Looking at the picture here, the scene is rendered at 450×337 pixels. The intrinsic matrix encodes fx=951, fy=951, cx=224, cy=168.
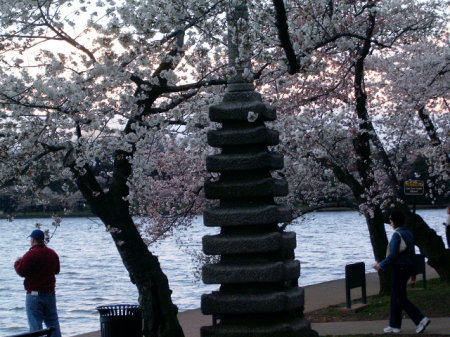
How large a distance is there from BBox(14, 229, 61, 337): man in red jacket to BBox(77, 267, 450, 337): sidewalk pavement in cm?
408

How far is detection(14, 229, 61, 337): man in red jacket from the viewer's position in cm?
1368

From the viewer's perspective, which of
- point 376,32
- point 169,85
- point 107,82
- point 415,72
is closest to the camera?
point 107,82

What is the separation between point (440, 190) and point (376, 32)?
498cm

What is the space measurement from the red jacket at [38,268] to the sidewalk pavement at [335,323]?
426 cm

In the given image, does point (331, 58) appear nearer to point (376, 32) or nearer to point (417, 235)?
point (376, 32)

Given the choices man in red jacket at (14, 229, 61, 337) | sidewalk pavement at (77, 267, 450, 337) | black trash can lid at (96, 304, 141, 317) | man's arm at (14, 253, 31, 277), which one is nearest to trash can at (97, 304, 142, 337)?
black trash can lid at (96, 304, 141, 317)

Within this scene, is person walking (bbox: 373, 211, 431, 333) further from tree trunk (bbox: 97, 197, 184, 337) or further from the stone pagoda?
tree trunk (bbox: 97, 197, 184, 337)

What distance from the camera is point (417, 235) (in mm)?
20750

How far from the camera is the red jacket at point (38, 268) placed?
536 inches

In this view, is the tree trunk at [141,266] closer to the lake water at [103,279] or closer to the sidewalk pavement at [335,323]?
the lake water at [103,279]

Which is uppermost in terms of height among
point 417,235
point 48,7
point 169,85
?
point 48,7

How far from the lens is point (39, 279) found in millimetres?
13820

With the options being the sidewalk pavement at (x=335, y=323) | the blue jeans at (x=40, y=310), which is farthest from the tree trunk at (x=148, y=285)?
the sidewalk pavement at (x=335, y=323)

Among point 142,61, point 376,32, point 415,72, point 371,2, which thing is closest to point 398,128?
point 415,72
